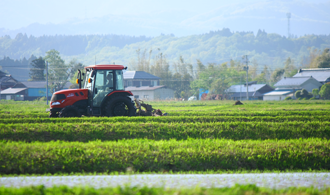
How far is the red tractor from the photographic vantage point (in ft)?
54.1

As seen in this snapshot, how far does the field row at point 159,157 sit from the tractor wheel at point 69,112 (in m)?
7.19

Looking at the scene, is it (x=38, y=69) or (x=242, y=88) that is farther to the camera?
(x=38, y=69)

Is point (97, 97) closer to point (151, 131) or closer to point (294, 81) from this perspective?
point (151, 131)

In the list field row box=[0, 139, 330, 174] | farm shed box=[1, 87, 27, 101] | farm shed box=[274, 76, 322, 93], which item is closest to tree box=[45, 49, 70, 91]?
farm shed box=[1, 87, 27, 101]

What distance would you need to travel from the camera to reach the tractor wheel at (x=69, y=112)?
53.6 feet

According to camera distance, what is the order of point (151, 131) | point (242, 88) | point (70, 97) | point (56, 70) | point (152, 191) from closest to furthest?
point (152, 191) < point (151, 131) < point (70, 97) < point (242, 88) < point (56, 70)

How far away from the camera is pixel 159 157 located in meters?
8.80

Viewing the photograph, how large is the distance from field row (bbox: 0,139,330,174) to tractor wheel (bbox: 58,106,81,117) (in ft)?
23.6

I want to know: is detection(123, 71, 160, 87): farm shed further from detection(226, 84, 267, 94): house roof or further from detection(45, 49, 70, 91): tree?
detection(226, 84, 267, 94): house roof

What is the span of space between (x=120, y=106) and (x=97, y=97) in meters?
1.36

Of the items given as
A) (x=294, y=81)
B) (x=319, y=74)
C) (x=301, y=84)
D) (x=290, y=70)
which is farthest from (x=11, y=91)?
(x=290, y=70)

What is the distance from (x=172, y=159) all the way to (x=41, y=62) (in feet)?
343

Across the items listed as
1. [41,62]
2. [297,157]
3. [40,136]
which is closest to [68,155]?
[40,136]

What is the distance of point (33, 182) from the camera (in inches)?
252
